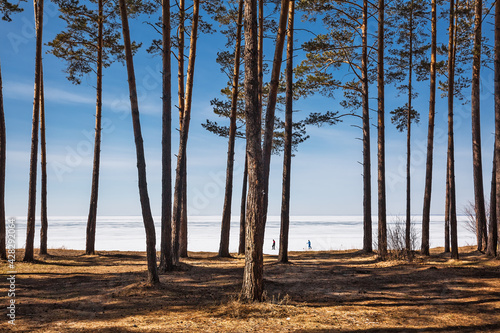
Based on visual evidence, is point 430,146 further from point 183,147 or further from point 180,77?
point 180,77

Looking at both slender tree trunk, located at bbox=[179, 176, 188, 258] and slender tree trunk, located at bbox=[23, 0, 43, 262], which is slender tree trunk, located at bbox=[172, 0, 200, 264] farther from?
slender tree trunk, located at bbox=[23, 0, 43, 262]

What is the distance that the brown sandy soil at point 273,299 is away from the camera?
6105 millimetres

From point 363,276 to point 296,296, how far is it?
362 centimetres

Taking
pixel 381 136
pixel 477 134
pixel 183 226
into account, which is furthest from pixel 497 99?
pixel 183 226

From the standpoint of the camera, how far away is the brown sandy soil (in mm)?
6105

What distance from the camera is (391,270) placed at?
11.9m

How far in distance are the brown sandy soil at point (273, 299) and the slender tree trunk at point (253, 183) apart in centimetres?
50

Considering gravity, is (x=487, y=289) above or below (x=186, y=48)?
below

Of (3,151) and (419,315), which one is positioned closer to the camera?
(419,315)

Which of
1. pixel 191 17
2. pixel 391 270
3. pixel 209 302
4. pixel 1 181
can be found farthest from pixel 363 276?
pixel 1 181

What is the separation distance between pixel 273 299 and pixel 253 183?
2210 millimetres

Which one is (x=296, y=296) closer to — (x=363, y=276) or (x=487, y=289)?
(x=363, y=276)

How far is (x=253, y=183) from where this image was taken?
7.25 meters

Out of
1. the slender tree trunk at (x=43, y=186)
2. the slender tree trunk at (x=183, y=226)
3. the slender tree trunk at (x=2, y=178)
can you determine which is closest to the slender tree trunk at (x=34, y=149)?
the slender tree trunk at (x=2, y=178)
